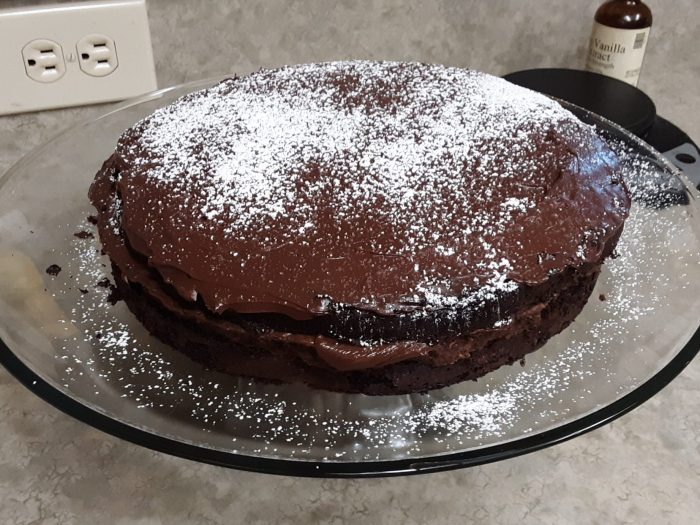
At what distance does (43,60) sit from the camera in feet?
3.53

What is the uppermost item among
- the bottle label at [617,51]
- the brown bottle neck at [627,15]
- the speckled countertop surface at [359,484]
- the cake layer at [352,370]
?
the brown bottle neck at [627,15]

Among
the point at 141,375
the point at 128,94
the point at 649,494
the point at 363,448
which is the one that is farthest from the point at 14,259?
the point at 649,494

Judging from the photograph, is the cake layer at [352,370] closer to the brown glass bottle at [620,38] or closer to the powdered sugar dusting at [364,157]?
the powdered sugar dusting at [364,157]

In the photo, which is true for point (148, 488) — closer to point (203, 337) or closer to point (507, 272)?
point (203, 337)

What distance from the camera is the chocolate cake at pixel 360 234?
66 centimetres

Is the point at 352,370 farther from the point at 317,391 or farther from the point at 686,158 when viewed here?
the point at 686,158

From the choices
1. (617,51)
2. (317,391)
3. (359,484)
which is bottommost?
(359,484)

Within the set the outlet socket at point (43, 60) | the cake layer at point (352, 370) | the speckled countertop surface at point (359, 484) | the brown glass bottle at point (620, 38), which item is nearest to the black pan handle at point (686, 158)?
the brown glass bottle at point (620, 38)

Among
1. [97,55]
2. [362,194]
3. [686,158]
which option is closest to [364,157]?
[362,194]

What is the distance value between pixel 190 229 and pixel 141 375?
0.52 feet

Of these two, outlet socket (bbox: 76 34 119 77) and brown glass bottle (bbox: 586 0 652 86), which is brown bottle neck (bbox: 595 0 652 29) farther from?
outlet socket (bbox: 76 34 119 77)

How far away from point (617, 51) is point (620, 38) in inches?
1.0

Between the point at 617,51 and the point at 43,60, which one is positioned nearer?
the point at 43,60

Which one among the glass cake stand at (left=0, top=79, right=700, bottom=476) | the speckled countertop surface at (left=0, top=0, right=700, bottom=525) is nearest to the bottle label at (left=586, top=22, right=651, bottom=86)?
the glass cake stand at (left=0, top=79, right=700, bottom=476)
